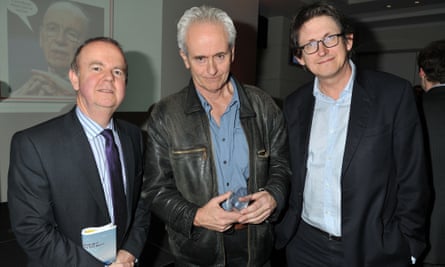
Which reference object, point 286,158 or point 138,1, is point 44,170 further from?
point 138,1

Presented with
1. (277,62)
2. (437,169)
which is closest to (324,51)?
(437,169)

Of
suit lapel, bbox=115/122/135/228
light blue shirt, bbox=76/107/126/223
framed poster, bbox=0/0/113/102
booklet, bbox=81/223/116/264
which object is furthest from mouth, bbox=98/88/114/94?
framed poster, bbox=0/0/113/102

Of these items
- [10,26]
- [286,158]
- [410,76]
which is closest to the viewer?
[286,158]

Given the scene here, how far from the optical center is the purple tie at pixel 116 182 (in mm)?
1330

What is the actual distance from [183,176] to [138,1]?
9.68 ft

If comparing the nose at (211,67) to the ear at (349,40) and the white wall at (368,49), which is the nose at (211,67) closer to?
the ear at (349,40)

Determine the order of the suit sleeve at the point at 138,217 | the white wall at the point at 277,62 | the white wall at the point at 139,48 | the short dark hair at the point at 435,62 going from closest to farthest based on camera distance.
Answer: the suit sleeve at the point at 138,217 → the short dark hair at the point at 435,62 → the white wall at the point at 139,48 → the white wall at the point at 277,62

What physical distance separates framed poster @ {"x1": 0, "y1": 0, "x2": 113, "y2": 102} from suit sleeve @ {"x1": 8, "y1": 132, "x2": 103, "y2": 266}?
6.54 ft

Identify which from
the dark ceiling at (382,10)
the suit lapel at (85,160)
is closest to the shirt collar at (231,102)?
the suit lapel at (85,160)

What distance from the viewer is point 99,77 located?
1255 millimetres

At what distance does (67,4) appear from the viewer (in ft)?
10.1

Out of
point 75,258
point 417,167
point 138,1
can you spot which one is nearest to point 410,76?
point 138,1

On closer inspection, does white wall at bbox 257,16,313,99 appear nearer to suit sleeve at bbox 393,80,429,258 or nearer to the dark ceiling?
the dark ceiling

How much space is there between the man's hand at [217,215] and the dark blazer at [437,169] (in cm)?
147
